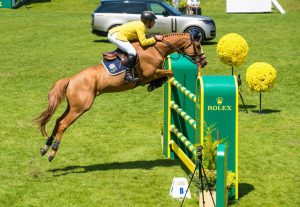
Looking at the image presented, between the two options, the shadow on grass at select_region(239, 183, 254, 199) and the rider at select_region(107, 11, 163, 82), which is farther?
the rider at select_region(107, 11, 163, 82)

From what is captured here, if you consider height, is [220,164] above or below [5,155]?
above

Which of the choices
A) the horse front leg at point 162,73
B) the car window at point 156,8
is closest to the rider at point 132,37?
the horse front leg at point 162,73

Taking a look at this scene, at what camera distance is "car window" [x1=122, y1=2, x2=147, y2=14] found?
30250 mm

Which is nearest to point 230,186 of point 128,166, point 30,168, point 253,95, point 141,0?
point 128,166

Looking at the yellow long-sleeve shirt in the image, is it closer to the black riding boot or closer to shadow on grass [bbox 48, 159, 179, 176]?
the black riding boot

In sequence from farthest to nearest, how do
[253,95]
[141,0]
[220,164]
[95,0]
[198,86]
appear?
[95,0] < [141,0] < [253,95] < [198,86] < [220,164]

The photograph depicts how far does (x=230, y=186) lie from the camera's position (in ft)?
34.8

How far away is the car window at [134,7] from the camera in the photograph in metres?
30.2

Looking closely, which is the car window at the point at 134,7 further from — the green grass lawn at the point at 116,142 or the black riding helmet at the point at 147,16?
the black riding helmet at the point at 147,16

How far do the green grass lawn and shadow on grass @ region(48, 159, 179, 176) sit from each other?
2 cm

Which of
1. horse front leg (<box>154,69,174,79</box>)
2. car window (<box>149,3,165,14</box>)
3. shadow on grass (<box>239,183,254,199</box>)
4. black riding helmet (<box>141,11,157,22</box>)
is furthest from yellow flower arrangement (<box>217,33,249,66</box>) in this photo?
car window (<box>149,3,165,14</box>)

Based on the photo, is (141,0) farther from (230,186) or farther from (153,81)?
(230,186)

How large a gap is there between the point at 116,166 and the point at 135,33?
2.47m

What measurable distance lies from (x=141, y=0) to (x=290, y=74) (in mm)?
9743
